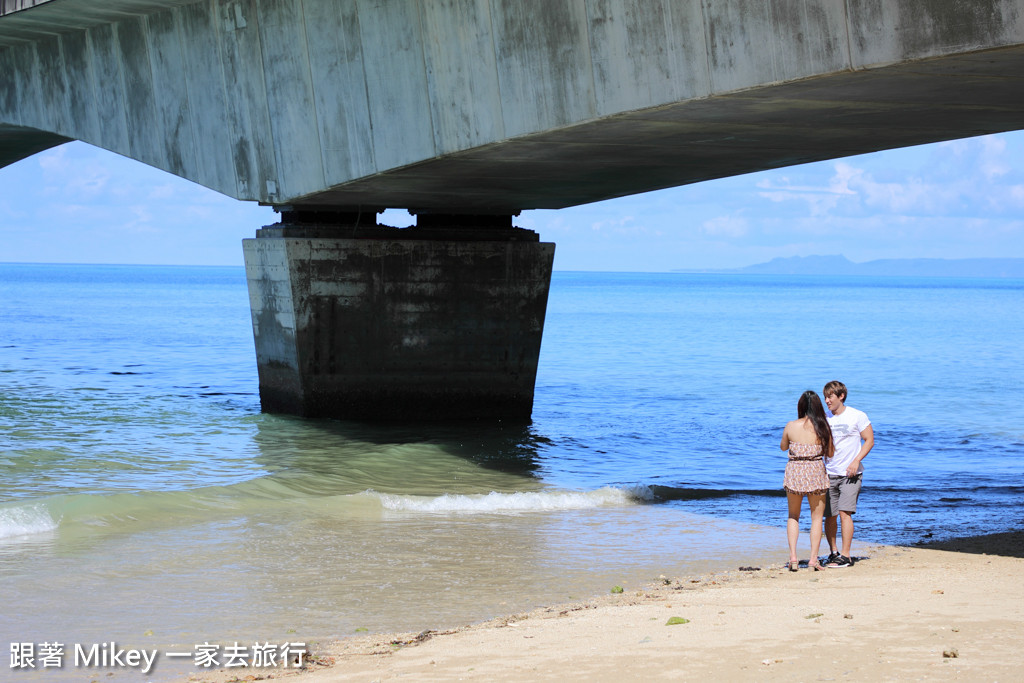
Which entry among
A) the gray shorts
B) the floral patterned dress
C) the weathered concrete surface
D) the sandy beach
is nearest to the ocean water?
the sandy beach

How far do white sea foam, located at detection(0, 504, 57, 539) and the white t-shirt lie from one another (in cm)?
737

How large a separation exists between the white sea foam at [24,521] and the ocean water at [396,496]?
22 mm

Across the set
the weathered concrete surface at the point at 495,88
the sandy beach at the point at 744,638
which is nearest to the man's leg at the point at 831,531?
the sandy beach at the point at 744,638

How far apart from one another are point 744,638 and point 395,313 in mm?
12321

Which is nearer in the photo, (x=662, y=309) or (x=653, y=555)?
(x=653, y=555)

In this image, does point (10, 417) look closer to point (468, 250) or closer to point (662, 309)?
point (468, 250)

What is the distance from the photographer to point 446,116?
12500 mm

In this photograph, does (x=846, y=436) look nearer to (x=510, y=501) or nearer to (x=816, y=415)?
(x=816, y=415)

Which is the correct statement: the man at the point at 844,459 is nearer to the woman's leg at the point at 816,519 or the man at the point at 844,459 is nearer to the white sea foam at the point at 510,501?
the woman's leg at the point at 816,519

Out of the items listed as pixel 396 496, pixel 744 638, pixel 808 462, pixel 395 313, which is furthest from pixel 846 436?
pixel 395 313

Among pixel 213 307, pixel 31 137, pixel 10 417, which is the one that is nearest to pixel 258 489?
pixel 10 417

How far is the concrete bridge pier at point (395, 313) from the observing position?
57.8 ft

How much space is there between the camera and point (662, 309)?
85.4 meters

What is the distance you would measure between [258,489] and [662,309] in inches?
2901
